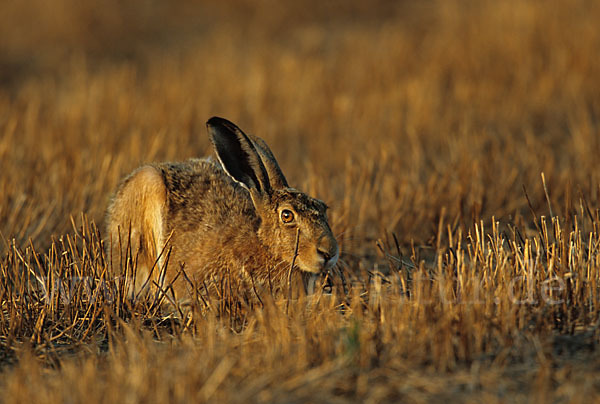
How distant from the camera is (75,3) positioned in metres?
16.0

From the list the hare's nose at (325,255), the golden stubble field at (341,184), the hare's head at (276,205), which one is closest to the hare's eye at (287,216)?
the hare's head at (276,205)

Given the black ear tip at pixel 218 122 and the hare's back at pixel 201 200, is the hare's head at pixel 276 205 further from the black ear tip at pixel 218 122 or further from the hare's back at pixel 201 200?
the hare's back at pixel 201 200

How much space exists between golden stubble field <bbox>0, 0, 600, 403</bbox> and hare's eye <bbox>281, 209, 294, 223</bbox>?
0.49m

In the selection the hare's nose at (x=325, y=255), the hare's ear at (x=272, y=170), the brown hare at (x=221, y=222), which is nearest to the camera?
the hare's nose at (x=325, y=255)

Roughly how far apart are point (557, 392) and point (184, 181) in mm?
2779

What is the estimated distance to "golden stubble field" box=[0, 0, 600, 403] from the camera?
3.54 m

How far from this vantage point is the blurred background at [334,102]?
688cm

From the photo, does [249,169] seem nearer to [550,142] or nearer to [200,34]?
[550,142]

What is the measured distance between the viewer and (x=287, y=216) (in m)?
4.68

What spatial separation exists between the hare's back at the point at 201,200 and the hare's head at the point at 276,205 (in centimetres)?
23

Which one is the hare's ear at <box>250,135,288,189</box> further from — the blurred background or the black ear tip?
the blurred background

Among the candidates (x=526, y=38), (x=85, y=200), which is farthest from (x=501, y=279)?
(x=526, y=38)

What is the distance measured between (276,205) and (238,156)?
378 mm

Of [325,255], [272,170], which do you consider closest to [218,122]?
[272,170]
